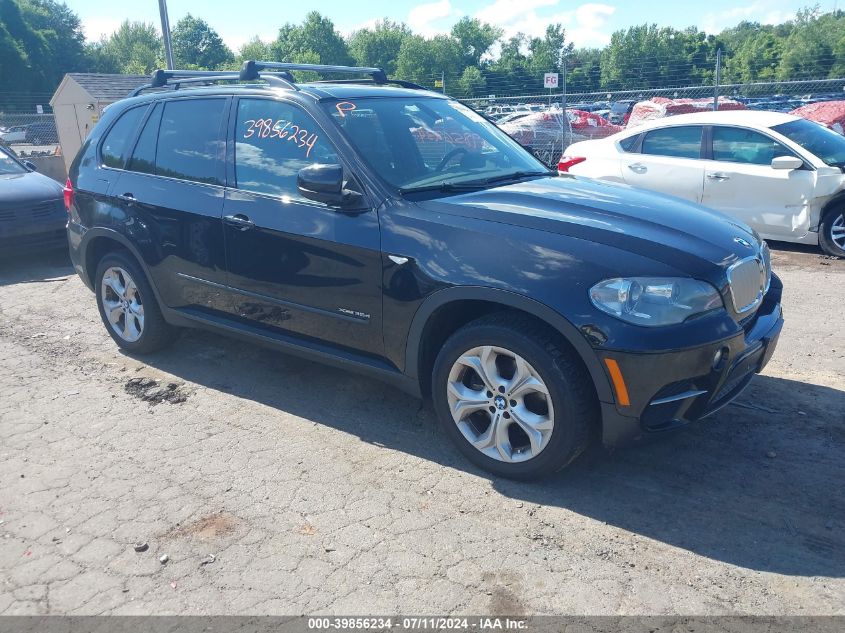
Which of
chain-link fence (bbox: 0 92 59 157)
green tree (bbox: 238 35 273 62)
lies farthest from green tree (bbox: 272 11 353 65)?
chain-link fence (bbox: 0 92 59 157)

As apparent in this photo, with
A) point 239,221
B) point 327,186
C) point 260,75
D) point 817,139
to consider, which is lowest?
point 239,221

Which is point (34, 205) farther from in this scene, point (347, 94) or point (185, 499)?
point (185, 499)

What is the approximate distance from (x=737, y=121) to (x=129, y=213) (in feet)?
21.7

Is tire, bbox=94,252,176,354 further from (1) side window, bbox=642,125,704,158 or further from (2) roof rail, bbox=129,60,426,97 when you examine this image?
(1) side window, bbox=642,125,704,158

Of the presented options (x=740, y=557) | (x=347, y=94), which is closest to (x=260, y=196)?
(x=347, y=94)

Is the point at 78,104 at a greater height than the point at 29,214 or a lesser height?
greater

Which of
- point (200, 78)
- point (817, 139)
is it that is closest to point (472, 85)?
point (817, 139)

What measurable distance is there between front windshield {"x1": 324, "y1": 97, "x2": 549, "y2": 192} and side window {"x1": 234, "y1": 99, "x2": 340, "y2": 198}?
0.17m

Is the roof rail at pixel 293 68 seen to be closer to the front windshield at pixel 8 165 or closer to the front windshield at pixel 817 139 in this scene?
the front windshield at pixel 817 139

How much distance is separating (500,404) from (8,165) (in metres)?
8.87

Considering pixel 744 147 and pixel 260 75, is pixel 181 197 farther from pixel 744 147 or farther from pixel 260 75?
pixel 744 147

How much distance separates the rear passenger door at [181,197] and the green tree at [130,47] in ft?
317

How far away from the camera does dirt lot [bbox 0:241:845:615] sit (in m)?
2.87

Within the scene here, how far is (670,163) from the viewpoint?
8.68m
